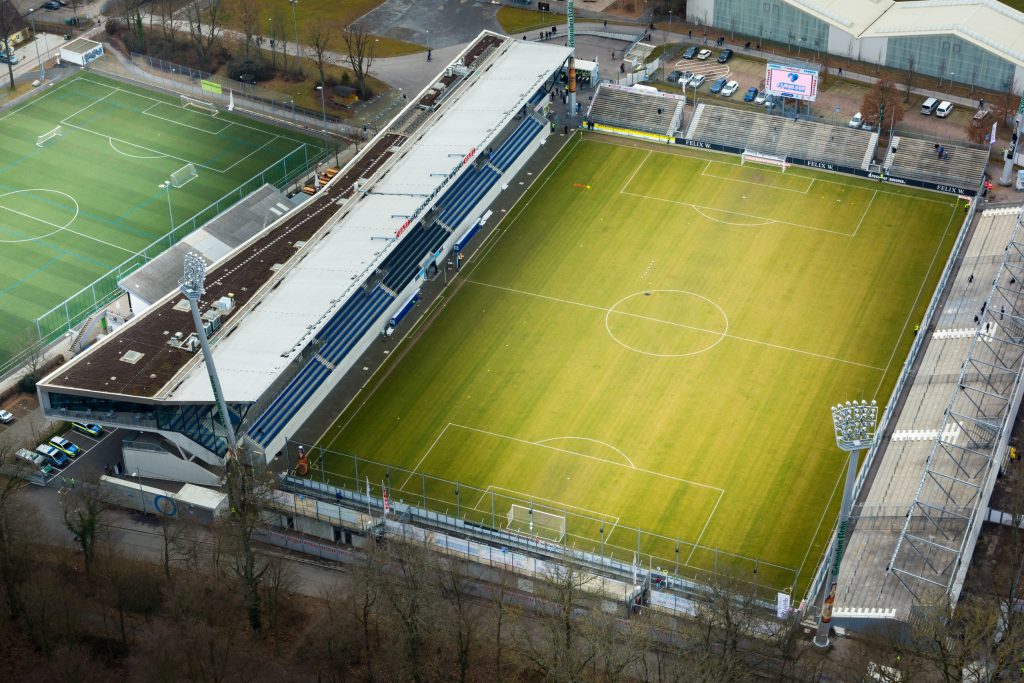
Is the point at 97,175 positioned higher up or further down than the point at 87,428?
further down

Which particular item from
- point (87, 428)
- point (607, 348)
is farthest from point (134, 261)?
point (607, 348)

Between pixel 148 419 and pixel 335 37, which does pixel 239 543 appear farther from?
pixel 335 37

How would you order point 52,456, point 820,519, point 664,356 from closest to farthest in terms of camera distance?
point 820,519
point 52,456
point 664,356

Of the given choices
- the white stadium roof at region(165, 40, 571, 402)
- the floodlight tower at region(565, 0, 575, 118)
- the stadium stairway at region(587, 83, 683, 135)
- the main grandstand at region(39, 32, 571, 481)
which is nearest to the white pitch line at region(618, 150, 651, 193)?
the stadium stairway at region(587, 83, 683, 135)

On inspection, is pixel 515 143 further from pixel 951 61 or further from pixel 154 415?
pixel 154 415

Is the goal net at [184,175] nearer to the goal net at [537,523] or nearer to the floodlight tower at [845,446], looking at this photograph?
the goal net at [537,523]

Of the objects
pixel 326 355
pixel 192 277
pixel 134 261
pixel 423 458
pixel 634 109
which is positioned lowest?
pixel 134 261
